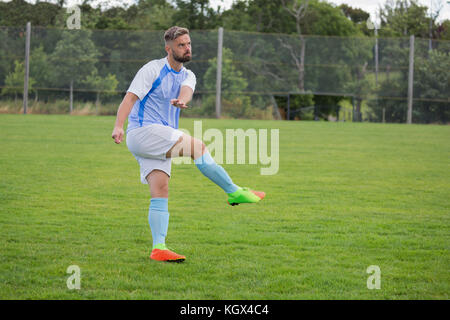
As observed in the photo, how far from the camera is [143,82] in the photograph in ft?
15.9

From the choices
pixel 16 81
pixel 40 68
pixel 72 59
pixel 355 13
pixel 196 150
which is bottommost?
pixel 196 150

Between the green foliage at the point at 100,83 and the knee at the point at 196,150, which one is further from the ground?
the green foliage at the point at 100,83

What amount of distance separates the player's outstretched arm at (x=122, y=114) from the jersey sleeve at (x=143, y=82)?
→ 0.04 m

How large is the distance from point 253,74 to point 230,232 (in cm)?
2343

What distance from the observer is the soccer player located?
4.93 metres

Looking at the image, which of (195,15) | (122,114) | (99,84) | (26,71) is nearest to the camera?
(122,114)

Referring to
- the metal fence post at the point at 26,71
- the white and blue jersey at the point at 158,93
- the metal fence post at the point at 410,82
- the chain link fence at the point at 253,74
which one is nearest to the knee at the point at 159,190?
the white and blue jersey at the point at 158,93

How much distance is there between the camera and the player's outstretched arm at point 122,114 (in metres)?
4.64

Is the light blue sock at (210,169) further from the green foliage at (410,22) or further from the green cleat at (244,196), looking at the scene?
the green foliage at (410,22)

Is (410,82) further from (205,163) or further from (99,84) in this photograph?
(205,163)

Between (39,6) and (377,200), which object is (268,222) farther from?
(39,6)

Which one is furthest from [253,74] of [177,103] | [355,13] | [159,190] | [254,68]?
[355,13]

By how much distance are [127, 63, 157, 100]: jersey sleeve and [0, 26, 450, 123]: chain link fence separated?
2329 centimetres

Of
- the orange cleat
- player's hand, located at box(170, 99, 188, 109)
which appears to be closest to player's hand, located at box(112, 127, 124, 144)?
player's hand, located at box(170, 99, 188, 109)
